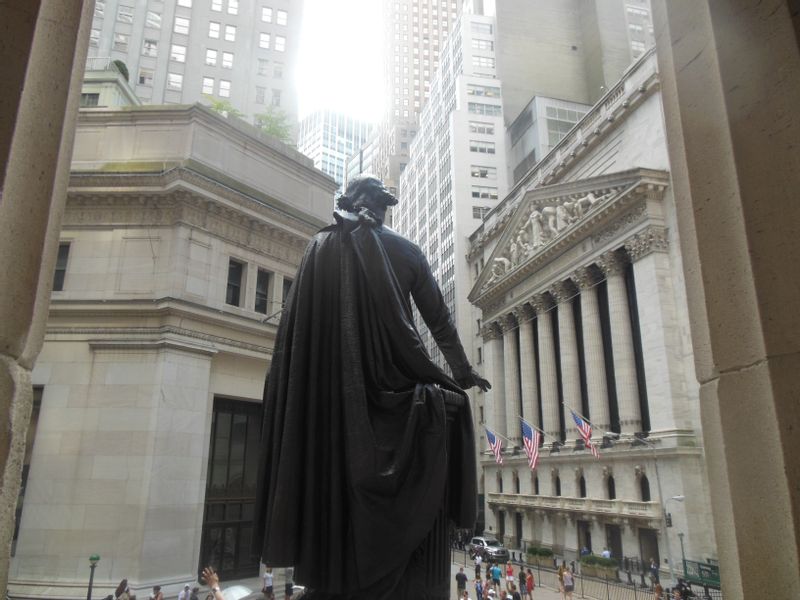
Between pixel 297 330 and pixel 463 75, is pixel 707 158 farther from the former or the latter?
pixel 463 75

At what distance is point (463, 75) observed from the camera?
80.9 metres

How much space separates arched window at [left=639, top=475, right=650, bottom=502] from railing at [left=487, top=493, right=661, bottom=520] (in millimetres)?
858

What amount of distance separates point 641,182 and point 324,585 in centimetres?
4024

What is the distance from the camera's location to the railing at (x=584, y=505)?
3609 cm

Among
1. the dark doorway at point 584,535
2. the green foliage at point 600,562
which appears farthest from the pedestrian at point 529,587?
the dark doorway at point 584,535

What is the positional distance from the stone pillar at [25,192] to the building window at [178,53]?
60.7 metres

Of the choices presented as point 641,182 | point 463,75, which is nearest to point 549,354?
point 641,182

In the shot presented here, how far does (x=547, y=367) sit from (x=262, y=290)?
104ft

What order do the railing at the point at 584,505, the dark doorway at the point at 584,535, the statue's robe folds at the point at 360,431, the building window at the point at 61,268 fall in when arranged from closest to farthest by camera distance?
the statue's robe folds at the point at 360,431, the building window at the point at 61,268, the railing at the point at 584,505, the dark doorway at the point at 584,535

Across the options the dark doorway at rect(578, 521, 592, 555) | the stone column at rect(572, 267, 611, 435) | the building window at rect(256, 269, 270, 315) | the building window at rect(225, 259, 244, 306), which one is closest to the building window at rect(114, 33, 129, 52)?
the building window at rect(256, 269, 270, 315)

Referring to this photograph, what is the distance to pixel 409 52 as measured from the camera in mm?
155375

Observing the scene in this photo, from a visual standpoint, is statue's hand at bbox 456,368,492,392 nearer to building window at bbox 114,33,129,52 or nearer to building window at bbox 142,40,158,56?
building window at bbox 142,40,158,56

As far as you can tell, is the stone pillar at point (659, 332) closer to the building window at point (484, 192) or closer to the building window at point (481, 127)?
the building window at point (484, 192)

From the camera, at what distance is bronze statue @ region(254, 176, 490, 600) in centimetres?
335
